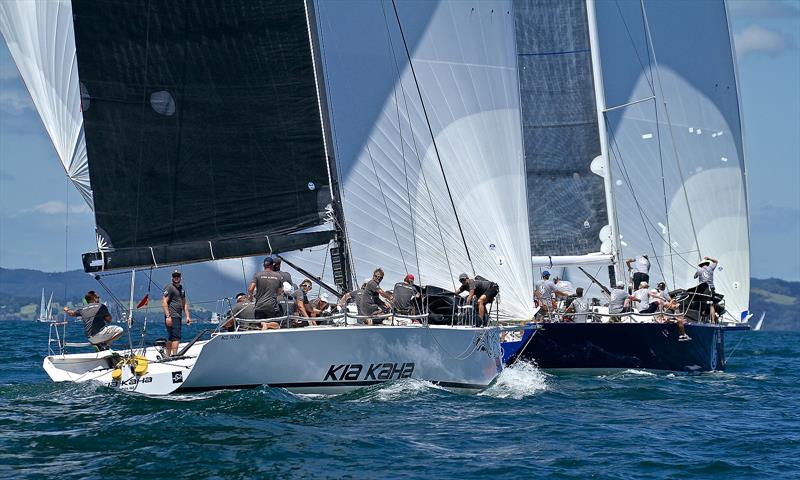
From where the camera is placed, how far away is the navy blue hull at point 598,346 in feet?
77.0

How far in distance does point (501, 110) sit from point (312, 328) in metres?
6.86

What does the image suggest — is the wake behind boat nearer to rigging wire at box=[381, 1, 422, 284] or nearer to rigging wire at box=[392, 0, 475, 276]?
rigging wire at box=[392, 0, 475, 276]

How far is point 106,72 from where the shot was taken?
1753cm

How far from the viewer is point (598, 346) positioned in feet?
77.4

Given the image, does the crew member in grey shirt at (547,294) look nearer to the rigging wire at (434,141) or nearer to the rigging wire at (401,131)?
the rigging wire at (434,141)

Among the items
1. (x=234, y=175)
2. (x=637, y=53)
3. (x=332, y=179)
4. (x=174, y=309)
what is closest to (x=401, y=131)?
(x=332, y=179)

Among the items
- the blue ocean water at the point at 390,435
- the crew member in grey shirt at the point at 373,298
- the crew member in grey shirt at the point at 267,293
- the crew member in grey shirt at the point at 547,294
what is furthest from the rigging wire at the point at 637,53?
the crew member in grey shirt at the point at 267,293

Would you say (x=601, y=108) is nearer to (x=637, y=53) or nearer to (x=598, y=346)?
(x=637, y=53)

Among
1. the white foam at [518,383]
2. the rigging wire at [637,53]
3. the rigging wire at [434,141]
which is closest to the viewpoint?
the white foam at [518,383]

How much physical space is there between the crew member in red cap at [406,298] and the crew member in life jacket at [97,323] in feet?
13.1

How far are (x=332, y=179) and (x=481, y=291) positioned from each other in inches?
107

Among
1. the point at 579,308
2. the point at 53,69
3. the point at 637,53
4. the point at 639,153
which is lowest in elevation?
the point at 579,308

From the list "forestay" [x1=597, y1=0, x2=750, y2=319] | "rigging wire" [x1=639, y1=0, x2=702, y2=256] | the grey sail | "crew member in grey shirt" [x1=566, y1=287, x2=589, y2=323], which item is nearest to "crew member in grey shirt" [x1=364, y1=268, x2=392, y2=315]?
"crew member in grey shirt" [x1=566, y1=287, x2=589, y2=323]

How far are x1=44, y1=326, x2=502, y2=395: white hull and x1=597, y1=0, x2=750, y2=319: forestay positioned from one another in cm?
1368
